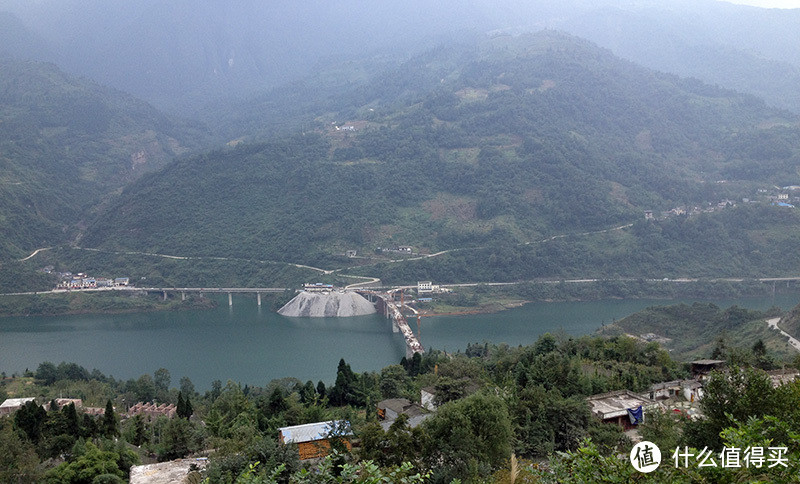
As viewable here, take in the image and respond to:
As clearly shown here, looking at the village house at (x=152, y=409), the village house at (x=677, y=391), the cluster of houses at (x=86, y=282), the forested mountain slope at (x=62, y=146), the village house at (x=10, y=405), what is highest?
the forested mountain slope at (x=62, y=146)

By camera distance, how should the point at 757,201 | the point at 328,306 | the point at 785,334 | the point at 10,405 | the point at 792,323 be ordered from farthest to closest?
the point at 757,201 → the point at 328,306 → the point at 792,323 → the point at 785,334 → the point at 10,405

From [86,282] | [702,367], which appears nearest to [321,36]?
[86,282]

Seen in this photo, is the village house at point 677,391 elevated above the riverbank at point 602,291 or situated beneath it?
situated beneath

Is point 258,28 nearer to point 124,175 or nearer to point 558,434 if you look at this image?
point 124,175

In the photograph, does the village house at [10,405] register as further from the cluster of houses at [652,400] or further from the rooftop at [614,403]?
the cluster of houses at [652,400]

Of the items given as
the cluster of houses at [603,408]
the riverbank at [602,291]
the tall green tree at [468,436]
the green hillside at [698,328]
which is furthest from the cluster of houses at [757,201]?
the tall green tree at [468,436]

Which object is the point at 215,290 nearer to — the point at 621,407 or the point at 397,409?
the point at 397,409

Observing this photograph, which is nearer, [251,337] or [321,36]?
[251,337]
